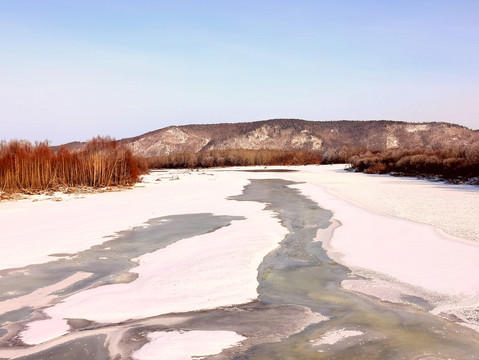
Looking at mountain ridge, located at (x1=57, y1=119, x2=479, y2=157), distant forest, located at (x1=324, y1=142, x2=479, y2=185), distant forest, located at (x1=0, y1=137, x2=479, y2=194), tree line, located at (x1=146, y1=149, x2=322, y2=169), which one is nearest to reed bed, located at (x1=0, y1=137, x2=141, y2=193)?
distant forest, located at (x1=0, y1=137, x2=479, y2=194)

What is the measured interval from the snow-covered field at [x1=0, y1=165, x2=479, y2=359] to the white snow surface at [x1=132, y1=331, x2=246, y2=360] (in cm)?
2

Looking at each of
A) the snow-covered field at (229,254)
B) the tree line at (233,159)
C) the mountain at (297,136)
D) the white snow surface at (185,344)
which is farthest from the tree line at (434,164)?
the mountain at (297,136)

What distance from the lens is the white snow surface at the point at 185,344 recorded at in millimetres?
2924

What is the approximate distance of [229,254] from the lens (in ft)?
19.5

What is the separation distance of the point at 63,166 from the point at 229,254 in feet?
45.9

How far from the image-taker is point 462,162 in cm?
2025

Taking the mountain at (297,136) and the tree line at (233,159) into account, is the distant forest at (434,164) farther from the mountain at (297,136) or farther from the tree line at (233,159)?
the mountain at (297,136)

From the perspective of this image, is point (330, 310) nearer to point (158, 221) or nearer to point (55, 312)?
point (55, 312)

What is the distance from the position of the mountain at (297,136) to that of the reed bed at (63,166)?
87524mm

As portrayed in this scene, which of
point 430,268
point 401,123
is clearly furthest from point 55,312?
point 401,123

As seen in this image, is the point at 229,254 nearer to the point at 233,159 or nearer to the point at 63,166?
the point at 63,166

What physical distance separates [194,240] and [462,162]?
17500 mm

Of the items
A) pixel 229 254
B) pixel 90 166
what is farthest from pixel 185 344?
pixel 90 166

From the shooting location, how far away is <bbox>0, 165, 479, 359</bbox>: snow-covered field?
3986mm
